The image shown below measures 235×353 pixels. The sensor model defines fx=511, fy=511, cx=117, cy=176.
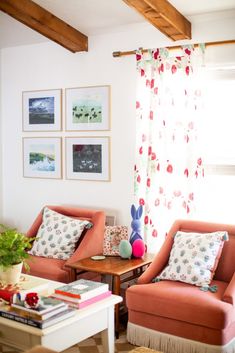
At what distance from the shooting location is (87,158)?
4.93 meters

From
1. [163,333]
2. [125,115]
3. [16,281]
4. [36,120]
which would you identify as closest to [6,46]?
[36,120]

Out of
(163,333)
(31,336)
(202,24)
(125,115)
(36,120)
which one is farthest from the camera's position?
(36,120)

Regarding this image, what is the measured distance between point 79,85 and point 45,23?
698mm

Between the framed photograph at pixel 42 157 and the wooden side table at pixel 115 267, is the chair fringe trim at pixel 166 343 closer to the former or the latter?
the wooden side table at pixel 115 267

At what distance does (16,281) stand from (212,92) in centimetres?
218

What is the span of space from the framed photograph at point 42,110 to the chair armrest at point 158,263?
175cm

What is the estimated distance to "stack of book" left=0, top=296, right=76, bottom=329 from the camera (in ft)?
8.75

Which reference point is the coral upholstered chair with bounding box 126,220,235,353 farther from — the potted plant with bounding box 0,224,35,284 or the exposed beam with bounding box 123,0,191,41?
the exposed beam with bounding box 123,0,191,41

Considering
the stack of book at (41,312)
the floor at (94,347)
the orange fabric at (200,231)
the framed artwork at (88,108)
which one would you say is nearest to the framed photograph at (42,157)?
the framed artwork at (88,108)

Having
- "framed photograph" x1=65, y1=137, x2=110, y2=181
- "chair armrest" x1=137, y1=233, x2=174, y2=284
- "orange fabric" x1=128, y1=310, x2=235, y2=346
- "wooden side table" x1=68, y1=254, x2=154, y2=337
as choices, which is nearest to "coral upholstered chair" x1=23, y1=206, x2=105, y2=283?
"wooden side table" x1=68, y1=254, x2=154, y2=337

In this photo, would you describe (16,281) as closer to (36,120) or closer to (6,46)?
(36,120)

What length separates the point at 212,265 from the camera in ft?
12.2

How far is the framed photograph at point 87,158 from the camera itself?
4812mm

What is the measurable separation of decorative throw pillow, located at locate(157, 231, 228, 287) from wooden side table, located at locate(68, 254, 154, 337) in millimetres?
269
